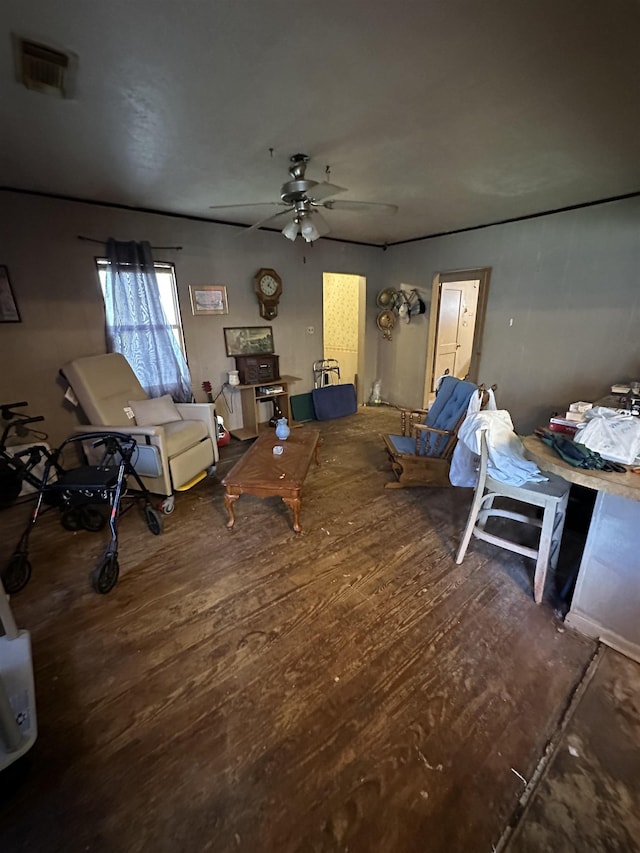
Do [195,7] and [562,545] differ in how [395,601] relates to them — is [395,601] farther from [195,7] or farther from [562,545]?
[195,7]

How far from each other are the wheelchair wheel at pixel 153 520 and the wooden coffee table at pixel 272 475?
17.8 inches

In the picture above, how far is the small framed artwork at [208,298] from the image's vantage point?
372 cm

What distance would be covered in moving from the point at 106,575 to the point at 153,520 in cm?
50

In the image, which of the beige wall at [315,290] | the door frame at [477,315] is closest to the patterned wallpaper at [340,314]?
the beige wall at [315,290]

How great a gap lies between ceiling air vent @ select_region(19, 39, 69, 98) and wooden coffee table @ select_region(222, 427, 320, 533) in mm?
2052

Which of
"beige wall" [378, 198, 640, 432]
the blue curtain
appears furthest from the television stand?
"beige wall" [378, 198, 640, 432]

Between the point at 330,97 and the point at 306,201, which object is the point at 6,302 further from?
the point at 330,97

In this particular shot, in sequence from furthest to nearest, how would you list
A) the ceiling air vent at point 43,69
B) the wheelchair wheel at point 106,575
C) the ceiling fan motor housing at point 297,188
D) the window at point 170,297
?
the window at point 170,297 < the ceiling fan motor housing at point 297,188 < the wheelchair wheel at point 106,575 < the ceiling air vent at point 43,69

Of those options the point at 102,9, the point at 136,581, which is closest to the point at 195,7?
the point at 102,9

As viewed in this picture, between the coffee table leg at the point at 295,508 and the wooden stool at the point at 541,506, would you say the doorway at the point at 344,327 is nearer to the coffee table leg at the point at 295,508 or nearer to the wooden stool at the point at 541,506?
the coffee table leg at the point at 295,508

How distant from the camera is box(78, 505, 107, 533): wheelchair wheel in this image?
2.39 metres

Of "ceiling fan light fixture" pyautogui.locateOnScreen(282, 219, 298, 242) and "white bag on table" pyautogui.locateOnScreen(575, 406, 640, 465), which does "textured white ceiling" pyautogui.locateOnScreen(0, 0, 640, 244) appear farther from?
"white bag on table" pyautogui.locateOnScreen(575, 406, 640, 465)

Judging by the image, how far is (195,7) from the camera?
1.10 meters

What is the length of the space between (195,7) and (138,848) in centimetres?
255
